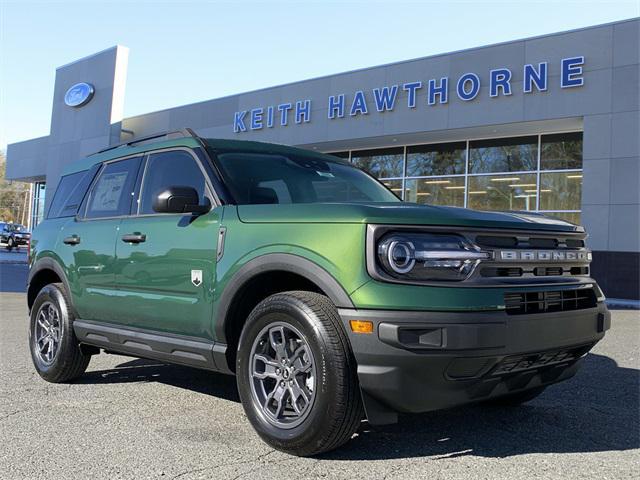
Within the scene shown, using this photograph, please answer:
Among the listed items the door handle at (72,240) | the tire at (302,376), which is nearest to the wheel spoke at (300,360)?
the tire at (302,376)

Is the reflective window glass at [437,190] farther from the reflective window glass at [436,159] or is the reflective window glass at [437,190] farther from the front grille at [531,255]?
the front grille at [531,255]

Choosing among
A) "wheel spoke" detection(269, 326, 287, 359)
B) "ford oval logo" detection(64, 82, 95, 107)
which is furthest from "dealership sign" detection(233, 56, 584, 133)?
"wheel spoke" detection(269, 326, 287, 359)

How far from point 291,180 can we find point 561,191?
14391 millimetres

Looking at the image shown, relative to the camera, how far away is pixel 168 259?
4.06 meters

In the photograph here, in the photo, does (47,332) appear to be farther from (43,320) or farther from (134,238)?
(134,238)

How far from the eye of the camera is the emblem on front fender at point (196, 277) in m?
3.85

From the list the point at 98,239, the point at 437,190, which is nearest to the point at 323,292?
the point at 98,239

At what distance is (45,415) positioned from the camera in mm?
4105

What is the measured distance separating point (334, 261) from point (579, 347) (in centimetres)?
158

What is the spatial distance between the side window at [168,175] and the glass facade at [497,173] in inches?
495

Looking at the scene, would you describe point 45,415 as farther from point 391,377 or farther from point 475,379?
point 475,379

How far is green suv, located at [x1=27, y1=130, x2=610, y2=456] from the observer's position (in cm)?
298

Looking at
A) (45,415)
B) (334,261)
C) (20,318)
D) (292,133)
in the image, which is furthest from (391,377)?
(292,133)

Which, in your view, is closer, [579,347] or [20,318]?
[579,347]
